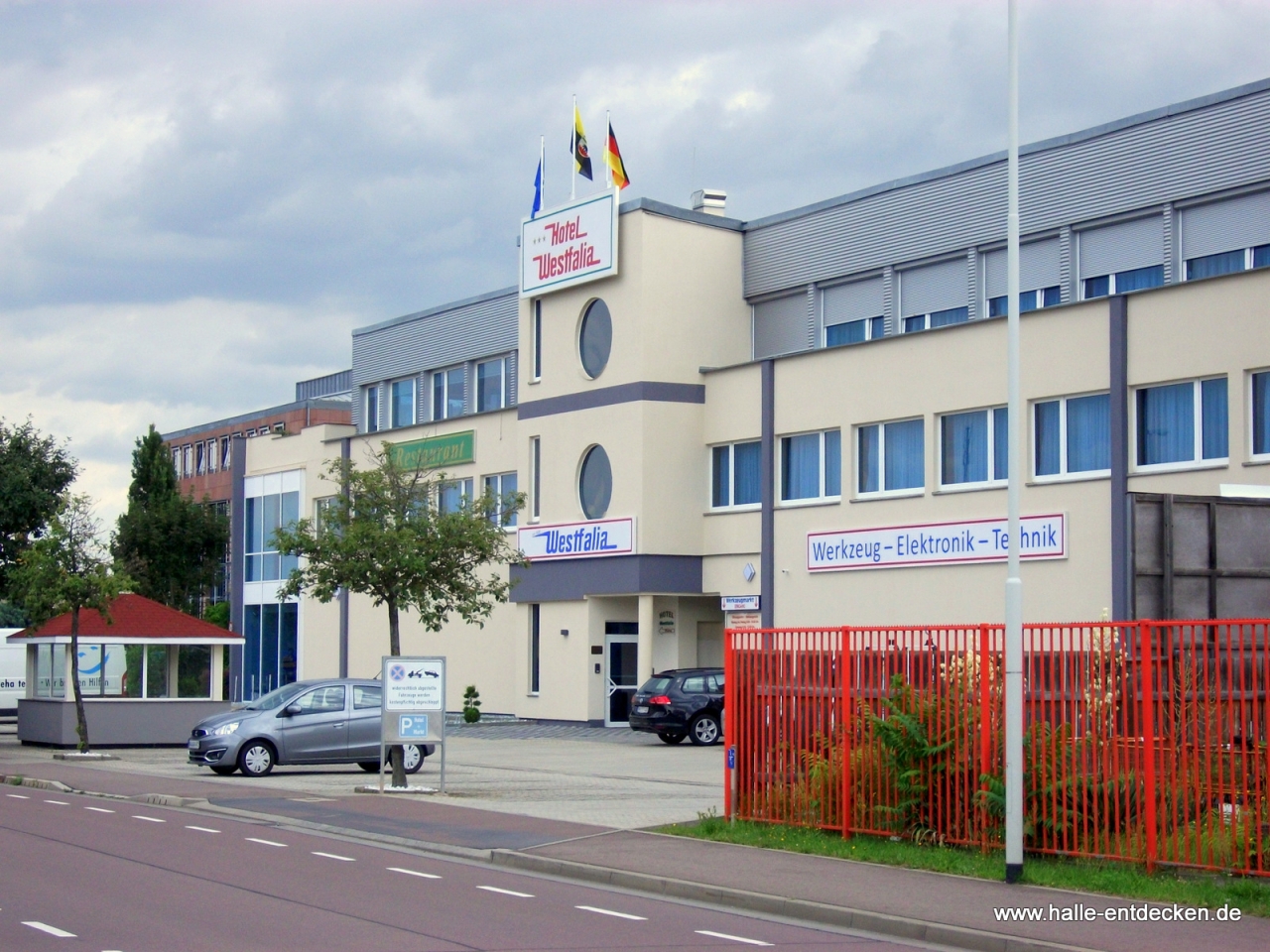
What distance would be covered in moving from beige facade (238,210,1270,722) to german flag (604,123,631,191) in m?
0.79

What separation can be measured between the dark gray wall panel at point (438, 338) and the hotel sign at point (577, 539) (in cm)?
769

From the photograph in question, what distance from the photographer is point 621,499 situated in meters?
38.6

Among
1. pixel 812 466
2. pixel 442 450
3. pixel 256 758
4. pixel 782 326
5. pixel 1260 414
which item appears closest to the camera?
pixel 256 758

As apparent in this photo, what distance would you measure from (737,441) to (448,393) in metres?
15.5

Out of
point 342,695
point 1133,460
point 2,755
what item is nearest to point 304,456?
point 2,755

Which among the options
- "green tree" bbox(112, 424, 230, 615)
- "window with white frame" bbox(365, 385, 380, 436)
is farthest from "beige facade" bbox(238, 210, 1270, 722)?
"green tree" bbox(112, 424, 230, 615)

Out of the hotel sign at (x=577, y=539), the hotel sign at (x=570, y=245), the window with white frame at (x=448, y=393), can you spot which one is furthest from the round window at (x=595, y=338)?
the window with white frame at (x=448, y=393)

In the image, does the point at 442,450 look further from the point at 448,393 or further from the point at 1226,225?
the point at 1226,225

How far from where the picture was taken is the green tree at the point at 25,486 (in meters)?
36.1

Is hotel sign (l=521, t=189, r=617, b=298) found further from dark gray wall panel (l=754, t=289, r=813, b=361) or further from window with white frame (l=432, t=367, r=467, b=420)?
window with white frame (l=432, t=367, r=467, b=420)

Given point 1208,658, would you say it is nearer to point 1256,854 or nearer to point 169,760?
point 1256,854

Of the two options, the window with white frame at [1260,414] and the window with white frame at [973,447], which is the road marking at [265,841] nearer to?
the window with white frame at [1260,414]

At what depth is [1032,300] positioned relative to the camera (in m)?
34.8

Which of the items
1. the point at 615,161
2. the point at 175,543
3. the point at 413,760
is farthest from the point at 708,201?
the point at 175,543
